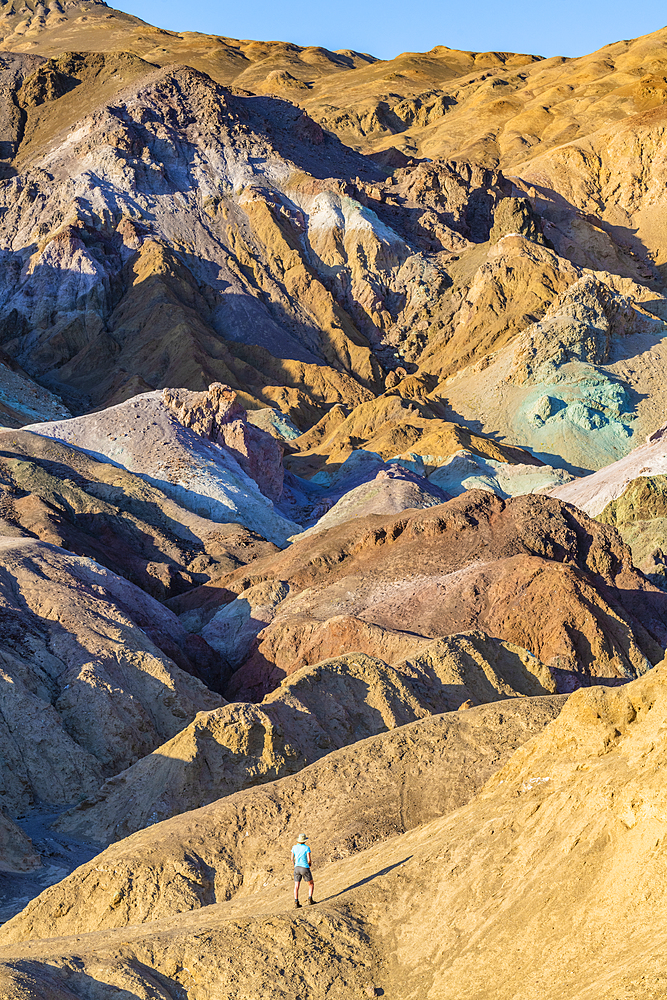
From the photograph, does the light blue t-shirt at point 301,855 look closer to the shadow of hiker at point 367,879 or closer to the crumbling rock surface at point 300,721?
the shadow of hiker at point 367,879

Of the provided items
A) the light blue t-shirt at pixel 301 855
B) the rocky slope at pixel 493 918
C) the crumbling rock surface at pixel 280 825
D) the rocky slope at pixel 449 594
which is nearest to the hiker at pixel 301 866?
the light blue t-shirt at pixel 301 855

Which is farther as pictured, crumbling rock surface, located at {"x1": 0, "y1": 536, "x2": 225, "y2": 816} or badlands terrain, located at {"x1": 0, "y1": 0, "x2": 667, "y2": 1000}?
crumbling rock surface, located at {"x1": 0, "y1": 536, "x2": 225, "y2": 816}

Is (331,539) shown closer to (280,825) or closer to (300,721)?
(300,721)

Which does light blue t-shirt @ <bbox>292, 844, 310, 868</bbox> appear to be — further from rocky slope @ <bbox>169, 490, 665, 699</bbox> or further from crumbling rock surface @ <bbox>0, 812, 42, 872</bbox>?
rocky slope @ <bbox>169, 490, 665, 699</bbox>

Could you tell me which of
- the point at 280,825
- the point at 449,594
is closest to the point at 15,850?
the point at 280,825

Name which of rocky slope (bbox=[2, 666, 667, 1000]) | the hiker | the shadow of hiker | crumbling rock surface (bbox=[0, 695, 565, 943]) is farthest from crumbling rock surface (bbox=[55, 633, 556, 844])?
the hiker

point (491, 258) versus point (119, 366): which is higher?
point (491, 258)

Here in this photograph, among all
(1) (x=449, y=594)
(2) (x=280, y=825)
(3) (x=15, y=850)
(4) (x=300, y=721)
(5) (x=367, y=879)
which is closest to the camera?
(5) (x=367, y=879)

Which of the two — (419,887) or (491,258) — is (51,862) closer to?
(419,887)

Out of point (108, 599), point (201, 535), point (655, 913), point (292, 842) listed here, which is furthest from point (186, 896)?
point (201, 535)
